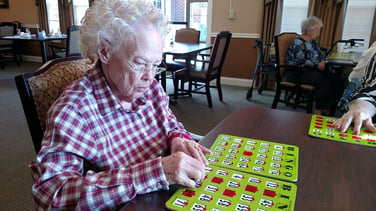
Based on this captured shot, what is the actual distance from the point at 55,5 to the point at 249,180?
280 inches

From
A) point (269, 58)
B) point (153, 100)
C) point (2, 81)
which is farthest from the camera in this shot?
point (2, 81)

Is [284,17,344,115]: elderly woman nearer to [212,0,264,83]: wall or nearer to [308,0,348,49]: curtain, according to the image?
[308,0,348,49]: curtain

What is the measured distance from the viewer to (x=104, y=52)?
0.86m

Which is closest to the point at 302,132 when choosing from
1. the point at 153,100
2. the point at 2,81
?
the point at 153,100

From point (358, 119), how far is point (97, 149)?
943mm

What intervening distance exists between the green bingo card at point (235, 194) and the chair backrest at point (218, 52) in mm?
2819

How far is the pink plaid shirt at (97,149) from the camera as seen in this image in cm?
66

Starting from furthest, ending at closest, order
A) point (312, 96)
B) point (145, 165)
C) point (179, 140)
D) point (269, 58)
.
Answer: point (269, 58)
point (312, 96)
point (179, 140)
point (145, 165)

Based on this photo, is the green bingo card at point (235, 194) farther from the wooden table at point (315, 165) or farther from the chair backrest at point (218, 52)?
the chair backrest at point (218, 52)

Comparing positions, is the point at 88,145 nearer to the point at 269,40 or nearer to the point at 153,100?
the point at 153,100

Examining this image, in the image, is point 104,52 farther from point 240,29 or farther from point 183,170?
point 240,29

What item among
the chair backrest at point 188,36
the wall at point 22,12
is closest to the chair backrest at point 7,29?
the wall at point 22,12

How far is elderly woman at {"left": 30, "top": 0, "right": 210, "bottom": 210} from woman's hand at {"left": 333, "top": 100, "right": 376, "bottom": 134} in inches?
22.4

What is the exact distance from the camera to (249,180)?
2.35 ft
